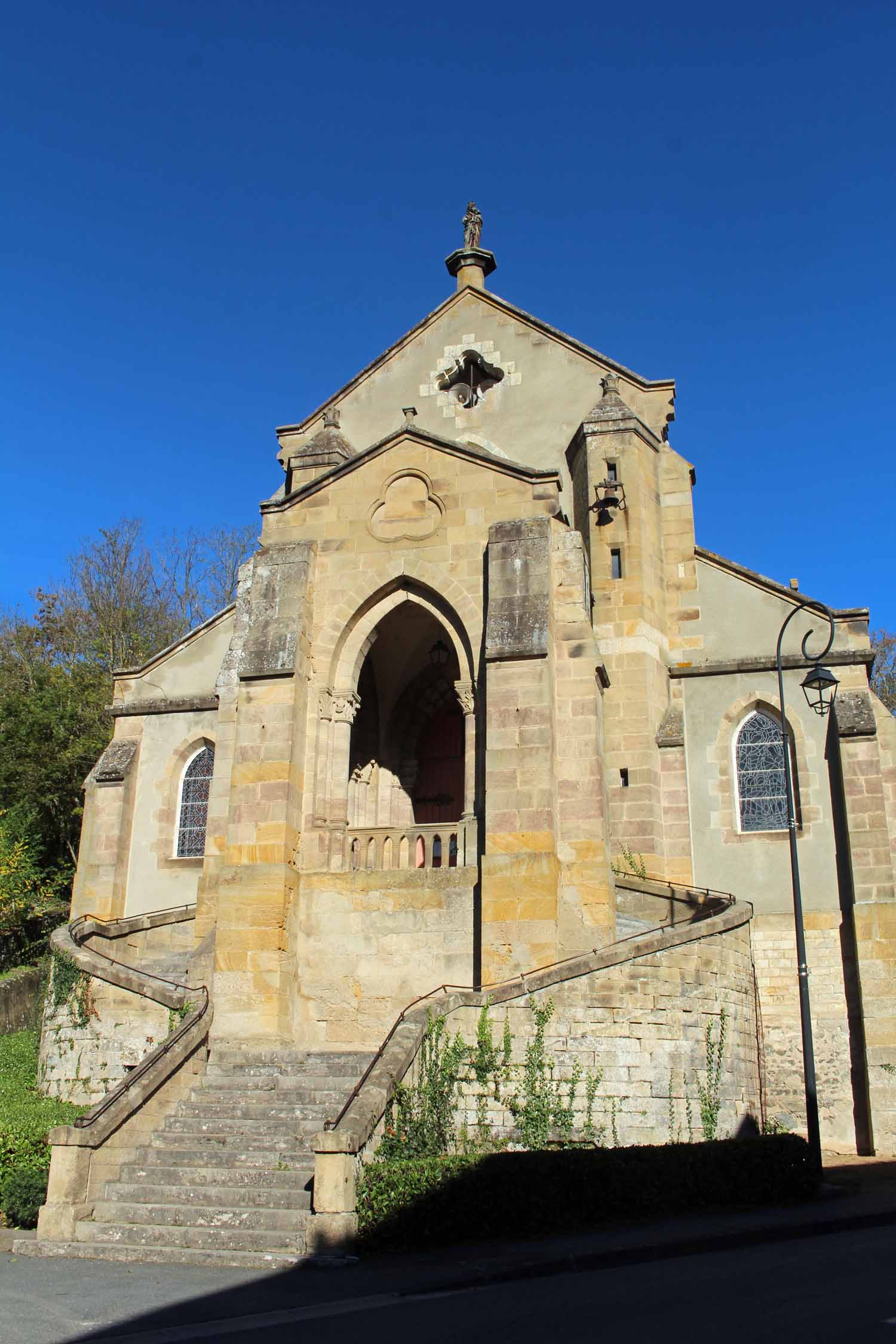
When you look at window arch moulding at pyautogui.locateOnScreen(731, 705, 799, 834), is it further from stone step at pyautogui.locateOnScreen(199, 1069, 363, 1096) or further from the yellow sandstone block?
stone step at pyautogui.locateOnScreen(199, 1069, 363, 1096)

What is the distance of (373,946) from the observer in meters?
16.6

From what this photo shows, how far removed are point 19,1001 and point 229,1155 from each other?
13129mm

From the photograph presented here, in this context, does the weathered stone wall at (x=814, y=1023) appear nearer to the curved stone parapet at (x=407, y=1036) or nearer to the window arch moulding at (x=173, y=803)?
the curved stone parapet at (x=407, y=1036)

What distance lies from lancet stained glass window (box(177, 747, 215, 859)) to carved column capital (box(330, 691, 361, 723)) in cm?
629

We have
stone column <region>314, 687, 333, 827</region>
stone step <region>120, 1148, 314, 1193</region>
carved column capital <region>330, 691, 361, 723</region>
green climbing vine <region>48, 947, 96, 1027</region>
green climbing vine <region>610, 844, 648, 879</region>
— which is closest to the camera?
stone step <region>120, 1148, 314, 1193</region>

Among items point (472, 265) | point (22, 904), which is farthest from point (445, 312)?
point (22, 904)

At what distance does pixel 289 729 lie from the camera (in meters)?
17.3

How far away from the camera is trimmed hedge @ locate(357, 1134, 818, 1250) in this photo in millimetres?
11477

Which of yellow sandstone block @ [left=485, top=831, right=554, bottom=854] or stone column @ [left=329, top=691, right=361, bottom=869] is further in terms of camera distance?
stone column @ [left=329, top=691, right=361, bottom=869]

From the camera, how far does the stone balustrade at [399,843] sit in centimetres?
1716


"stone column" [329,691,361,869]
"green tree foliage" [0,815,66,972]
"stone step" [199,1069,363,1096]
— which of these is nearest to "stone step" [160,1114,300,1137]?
"stone step" [199,1069,363,1096]

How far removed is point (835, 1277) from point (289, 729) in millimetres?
10322

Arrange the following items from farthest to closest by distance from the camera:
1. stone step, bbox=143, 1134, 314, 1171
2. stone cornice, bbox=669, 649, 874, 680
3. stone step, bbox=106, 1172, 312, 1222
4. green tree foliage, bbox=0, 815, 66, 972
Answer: green tree foliage, bbox=0, 815, 66, 972
stone cornice, bbox=669, 649, 874, 680
stone step, bbox=143, 1134, 314, 1171
stone step, bbox=106, 1172, 312, 1222

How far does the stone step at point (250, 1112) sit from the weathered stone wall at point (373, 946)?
6.72 ft
